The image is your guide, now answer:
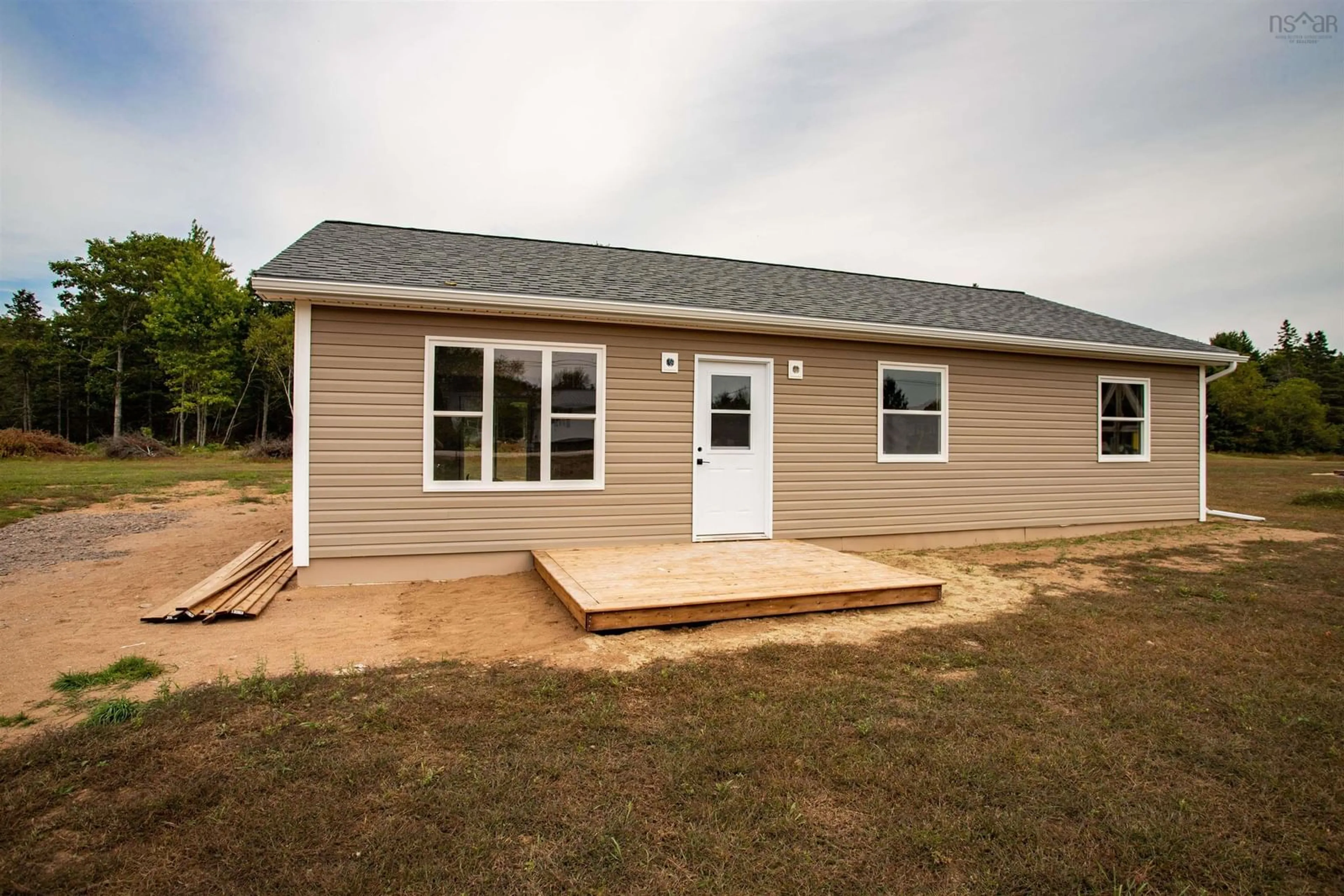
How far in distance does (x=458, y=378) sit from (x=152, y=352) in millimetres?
31777

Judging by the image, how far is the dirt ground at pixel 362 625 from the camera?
3943 millimetres

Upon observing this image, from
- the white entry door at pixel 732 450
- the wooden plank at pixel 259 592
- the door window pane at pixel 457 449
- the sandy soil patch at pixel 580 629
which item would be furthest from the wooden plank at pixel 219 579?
the white entry door at pixel 732 450

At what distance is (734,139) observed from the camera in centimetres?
1542

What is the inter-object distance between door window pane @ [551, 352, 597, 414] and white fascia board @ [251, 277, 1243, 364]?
0.42 meters

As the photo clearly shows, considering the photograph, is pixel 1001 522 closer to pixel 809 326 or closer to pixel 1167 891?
pixel 809 326

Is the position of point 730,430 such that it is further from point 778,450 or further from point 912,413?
point 912,413

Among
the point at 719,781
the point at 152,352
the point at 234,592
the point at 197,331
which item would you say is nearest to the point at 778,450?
the point at 719,781

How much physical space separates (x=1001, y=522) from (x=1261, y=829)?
6823 millimetres

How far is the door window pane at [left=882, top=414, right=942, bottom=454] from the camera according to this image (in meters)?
8.02

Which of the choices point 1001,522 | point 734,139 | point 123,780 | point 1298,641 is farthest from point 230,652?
point 734,139

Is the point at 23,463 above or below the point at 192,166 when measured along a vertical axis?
below

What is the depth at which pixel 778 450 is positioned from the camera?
24.2 ft

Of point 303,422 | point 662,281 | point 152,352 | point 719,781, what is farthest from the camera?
point 152,352

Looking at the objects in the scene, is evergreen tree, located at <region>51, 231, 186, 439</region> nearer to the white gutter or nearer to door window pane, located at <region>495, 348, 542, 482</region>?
door window pane, located at <region>495, 348, 542, 482</region>
